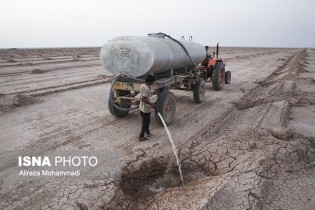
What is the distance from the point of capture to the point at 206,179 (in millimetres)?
4723

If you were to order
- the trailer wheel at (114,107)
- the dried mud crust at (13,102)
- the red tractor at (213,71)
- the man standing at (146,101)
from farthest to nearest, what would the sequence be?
the red tractor at (213,71) → the dried mud crust at (13,102) → the trailer wheel at (114,107) → the man standing at (146,101)

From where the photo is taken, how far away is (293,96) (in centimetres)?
1075

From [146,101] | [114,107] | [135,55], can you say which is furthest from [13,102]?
[146,101]

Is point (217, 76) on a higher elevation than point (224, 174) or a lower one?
higher

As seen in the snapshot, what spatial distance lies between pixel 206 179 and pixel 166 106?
3.10 meters

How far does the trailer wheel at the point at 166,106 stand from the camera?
7.12 metres

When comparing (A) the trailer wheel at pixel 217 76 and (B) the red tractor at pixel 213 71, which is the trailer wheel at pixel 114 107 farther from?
(A) the trailer wheel at pixel 217 76

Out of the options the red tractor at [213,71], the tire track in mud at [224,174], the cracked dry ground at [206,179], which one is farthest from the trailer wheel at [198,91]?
the tire track in mud at [224,174]

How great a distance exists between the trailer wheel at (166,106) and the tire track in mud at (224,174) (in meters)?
0.99

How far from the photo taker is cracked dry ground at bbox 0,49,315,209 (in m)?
4.12


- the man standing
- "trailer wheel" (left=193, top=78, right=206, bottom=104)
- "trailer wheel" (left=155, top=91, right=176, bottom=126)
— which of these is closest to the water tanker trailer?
"trailer wheel" (left=155, top=91, right=176, bottom=126)

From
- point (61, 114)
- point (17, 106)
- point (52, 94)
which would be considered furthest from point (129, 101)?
point (52, 94)

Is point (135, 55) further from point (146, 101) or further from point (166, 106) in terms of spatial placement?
point (166, 106)

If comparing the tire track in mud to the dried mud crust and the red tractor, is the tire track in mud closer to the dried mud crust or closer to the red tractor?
the red tractor
